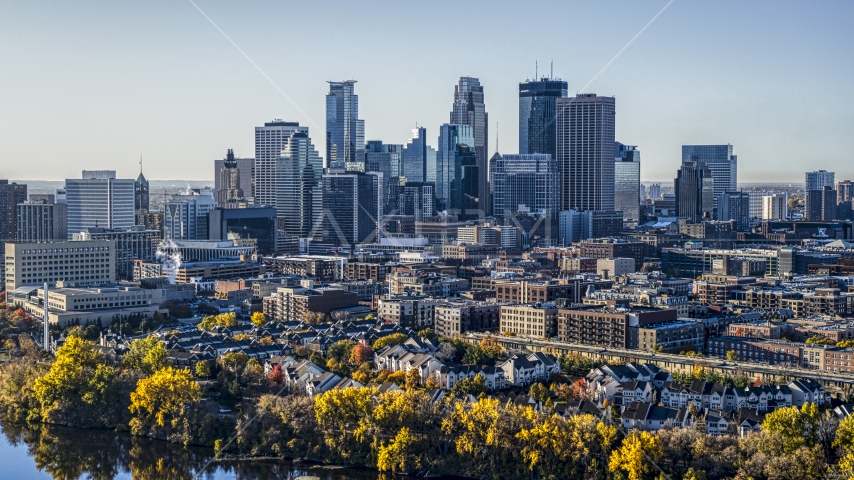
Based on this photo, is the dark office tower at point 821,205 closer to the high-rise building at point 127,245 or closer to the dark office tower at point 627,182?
the dark office tower at point 627,182

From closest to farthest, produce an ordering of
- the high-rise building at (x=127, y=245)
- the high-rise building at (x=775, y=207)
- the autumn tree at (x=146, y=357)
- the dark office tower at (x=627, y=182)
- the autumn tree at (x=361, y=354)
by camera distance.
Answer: the autumn tree at (x=146, y=357), the autumn tree at (x=361, y=354), the high-rise building at (x=127, y=245), the dark office tower at (x=627, y=182), the high-rise building at (x=775, y=207)

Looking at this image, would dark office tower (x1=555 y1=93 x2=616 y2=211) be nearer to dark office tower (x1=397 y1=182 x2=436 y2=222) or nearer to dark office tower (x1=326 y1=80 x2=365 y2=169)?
dark office tower (x1=397 y1=182 x2=436 y2=222)

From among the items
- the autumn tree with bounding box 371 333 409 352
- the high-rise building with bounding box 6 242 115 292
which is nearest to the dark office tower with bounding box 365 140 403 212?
the high-rise building with bounding box 6 242 115 292

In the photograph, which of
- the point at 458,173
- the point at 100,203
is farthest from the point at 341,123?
the point at 100,203

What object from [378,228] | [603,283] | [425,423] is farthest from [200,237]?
[425,423]

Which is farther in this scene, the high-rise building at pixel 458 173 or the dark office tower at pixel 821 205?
the high-rise building at pixel 458 173

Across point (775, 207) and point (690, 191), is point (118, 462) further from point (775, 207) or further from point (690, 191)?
point (775, 207)

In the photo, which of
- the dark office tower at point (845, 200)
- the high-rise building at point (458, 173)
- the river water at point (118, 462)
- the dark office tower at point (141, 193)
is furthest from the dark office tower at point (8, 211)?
the dark office tower at point (845, 200)
